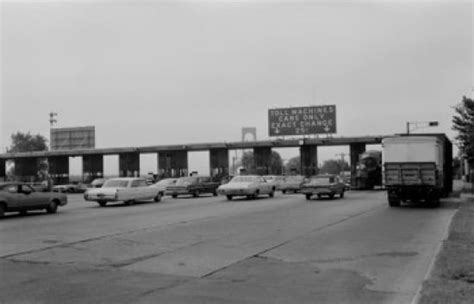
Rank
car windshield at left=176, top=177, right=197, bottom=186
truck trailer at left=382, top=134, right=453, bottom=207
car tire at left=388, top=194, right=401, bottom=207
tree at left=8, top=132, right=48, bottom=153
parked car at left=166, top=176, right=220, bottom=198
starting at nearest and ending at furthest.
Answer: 1. truck trailer at left=382, top=134, right=453, bottom=207
2. car tire at left=388, top=194, right=401, bottom=207
3. parked car at left=166, top=176, right=220, bottom=198
4. car windshield at left=176, top=177, right=197, bottom=186
5. tree at left=8, top=132, right=48, bottom=153

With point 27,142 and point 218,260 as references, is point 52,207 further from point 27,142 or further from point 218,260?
point 27,142

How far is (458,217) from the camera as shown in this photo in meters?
19.6

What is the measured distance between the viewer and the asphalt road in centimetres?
831

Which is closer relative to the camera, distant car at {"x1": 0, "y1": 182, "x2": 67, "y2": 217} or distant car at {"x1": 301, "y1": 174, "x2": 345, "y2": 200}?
distant car at {"x1": 0, "y1": 182, "x2": 67, "y2": 217}

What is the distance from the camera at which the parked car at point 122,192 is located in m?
29.8

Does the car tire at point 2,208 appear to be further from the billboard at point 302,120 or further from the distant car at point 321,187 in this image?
the billboard at point 302,120

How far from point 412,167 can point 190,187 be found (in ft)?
57.6

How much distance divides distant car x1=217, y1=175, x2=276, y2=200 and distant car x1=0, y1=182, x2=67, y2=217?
11.7 metres

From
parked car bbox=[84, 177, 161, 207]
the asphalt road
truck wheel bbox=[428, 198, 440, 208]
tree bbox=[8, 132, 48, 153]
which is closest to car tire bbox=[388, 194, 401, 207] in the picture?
truck wheel bbox=[428, 198, 440, 208]

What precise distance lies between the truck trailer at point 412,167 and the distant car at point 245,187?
1042cm

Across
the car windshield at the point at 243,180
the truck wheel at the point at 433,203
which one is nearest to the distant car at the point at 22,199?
the car windshield at the point at 243,180

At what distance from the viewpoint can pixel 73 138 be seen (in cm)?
7462

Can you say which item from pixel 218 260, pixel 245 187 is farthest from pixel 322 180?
pixel 218 260

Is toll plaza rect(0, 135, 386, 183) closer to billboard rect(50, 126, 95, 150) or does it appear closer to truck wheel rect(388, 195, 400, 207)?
billboard rect(50, 126, 95, 150)
